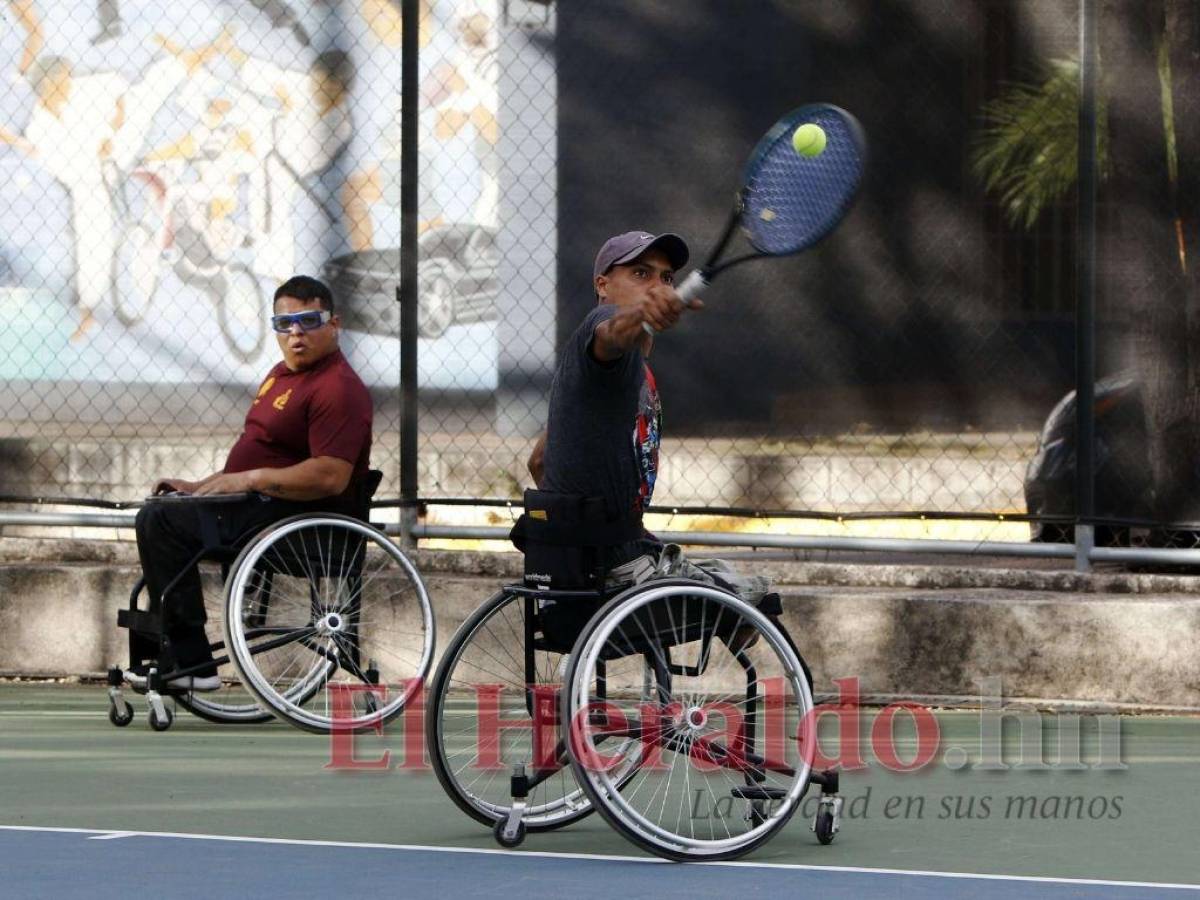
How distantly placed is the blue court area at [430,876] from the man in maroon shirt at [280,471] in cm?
230

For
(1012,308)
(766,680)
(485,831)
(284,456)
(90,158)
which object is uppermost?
(90,158)

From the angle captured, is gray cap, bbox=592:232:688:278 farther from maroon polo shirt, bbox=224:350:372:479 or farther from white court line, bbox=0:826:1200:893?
maroon polo shirt, bbox=224:350:372:479

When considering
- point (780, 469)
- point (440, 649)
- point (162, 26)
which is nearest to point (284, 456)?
point (440, 649)

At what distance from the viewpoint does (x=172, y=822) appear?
6098 millimetres

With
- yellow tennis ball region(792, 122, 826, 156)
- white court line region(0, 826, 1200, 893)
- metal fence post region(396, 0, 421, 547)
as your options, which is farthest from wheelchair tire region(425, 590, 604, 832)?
metal fence post region(396, 0, 421, 547)

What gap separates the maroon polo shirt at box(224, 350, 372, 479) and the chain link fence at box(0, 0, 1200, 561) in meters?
1.22

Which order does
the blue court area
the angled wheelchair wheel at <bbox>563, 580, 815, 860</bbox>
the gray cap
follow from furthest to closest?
the gray cap
the angled wheelchair wheel at <bbox>563, 580, 815, 860</bbox>
the blue court area

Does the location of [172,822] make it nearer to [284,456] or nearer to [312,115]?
[284,456]

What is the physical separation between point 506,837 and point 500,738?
1.30 meters

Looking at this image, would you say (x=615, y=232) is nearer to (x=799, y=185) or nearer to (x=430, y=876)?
(x=799, y=185)

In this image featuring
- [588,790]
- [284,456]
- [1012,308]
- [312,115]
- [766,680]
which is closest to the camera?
[588,790]

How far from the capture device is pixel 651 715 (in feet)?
18.1

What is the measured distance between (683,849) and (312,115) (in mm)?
4927

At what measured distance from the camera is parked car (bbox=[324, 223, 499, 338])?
9227 millimetres
